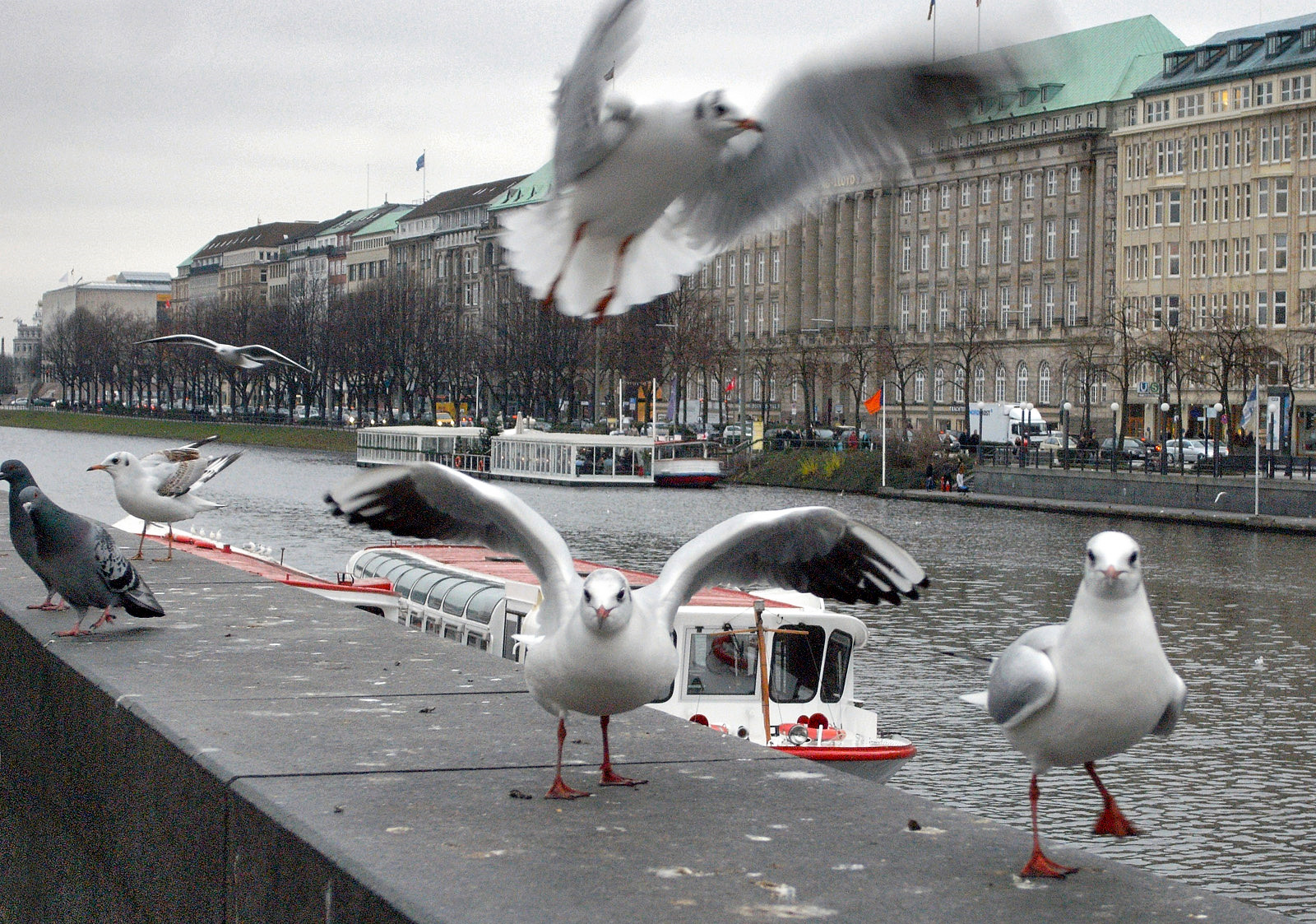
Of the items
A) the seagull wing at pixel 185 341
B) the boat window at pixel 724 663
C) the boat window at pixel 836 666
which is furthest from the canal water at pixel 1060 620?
the seagull wing at pixel 185 341

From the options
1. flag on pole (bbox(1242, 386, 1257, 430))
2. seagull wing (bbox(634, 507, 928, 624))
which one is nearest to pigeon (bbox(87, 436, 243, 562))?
seagull wing (bbox(634, 507, 928, 624))

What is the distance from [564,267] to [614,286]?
6.6 inches

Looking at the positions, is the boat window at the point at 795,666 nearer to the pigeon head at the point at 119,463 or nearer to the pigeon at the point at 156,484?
the pigeon at the point at 156,484

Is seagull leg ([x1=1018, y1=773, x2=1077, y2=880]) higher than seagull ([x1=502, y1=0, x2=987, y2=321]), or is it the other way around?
seagull ([x1=502, y1=0, x2=987, y2=321])

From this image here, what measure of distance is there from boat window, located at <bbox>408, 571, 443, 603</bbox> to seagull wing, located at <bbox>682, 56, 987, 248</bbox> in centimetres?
1332

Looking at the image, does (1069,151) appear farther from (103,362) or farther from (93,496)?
(103,362)

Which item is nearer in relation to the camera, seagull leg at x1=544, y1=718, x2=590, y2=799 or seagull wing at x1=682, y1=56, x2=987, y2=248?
seagull leg at x1=544, y1=718, x2=590, y2=799

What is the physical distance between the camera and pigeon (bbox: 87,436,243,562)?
12680 mm

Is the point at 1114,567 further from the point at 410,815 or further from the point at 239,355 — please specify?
the point at 239,355

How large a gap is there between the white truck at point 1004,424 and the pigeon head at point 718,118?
2386 inches

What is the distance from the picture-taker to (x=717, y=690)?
14.4 m

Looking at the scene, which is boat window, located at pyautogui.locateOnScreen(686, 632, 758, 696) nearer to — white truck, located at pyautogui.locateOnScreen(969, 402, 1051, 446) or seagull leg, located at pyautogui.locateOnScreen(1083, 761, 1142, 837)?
seagull leg, located at pyautogui.locateOnScreen(1083, 761, 1142, 837)

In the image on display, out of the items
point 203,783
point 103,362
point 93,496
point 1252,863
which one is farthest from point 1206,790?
point 103,362

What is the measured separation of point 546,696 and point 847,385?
68435mm
